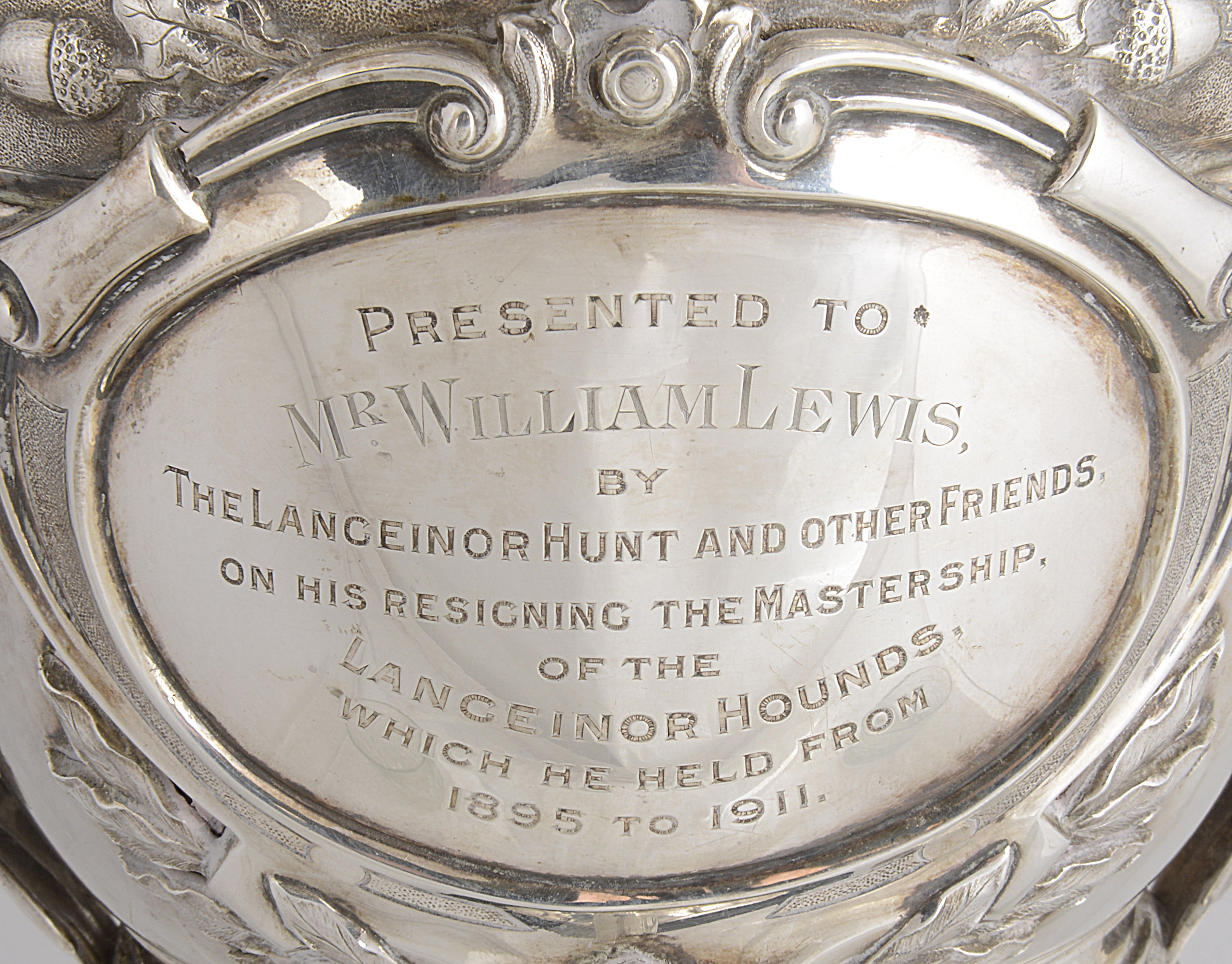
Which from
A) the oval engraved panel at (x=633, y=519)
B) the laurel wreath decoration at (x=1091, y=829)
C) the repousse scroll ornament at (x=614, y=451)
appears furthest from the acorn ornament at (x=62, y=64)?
the laurel wreath decoration at (x=1091, y=829)

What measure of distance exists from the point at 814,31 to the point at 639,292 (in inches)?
6.2

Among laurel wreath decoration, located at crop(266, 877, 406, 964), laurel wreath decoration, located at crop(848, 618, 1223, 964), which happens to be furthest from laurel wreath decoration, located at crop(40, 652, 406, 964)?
laurel wreath decoration, located at crop(848, 618, 1223, 964)

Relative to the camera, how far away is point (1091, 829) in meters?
0.89

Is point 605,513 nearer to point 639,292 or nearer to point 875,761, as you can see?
point 639,292

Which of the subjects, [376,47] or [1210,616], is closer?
[376,47]

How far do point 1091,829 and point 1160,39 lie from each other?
541 millimetres

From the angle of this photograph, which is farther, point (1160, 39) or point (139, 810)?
point (139, 810)

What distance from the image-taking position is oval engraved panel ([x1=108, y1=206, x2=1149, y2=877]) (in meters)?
0.65

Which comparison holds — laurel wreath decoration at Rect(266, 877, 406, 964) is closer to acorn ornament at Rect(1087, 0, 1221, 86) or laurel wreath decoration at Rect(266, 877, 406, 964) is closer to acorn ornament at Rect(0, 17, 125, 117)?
acorn ornament at Rect(0, 17, 125, 117)

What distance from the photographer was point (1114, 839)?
92cm

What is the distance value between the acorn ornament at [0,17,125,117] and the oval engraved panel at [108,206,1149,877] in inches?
5.1

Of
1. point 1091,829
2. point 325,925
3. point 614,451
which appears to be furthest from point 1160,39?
point 325,925

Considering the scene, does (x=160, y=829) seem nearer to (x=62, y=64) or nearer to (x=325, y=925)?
(x=325, y=925)

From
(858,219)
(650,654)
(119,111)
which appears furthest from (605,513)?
(119,111)
